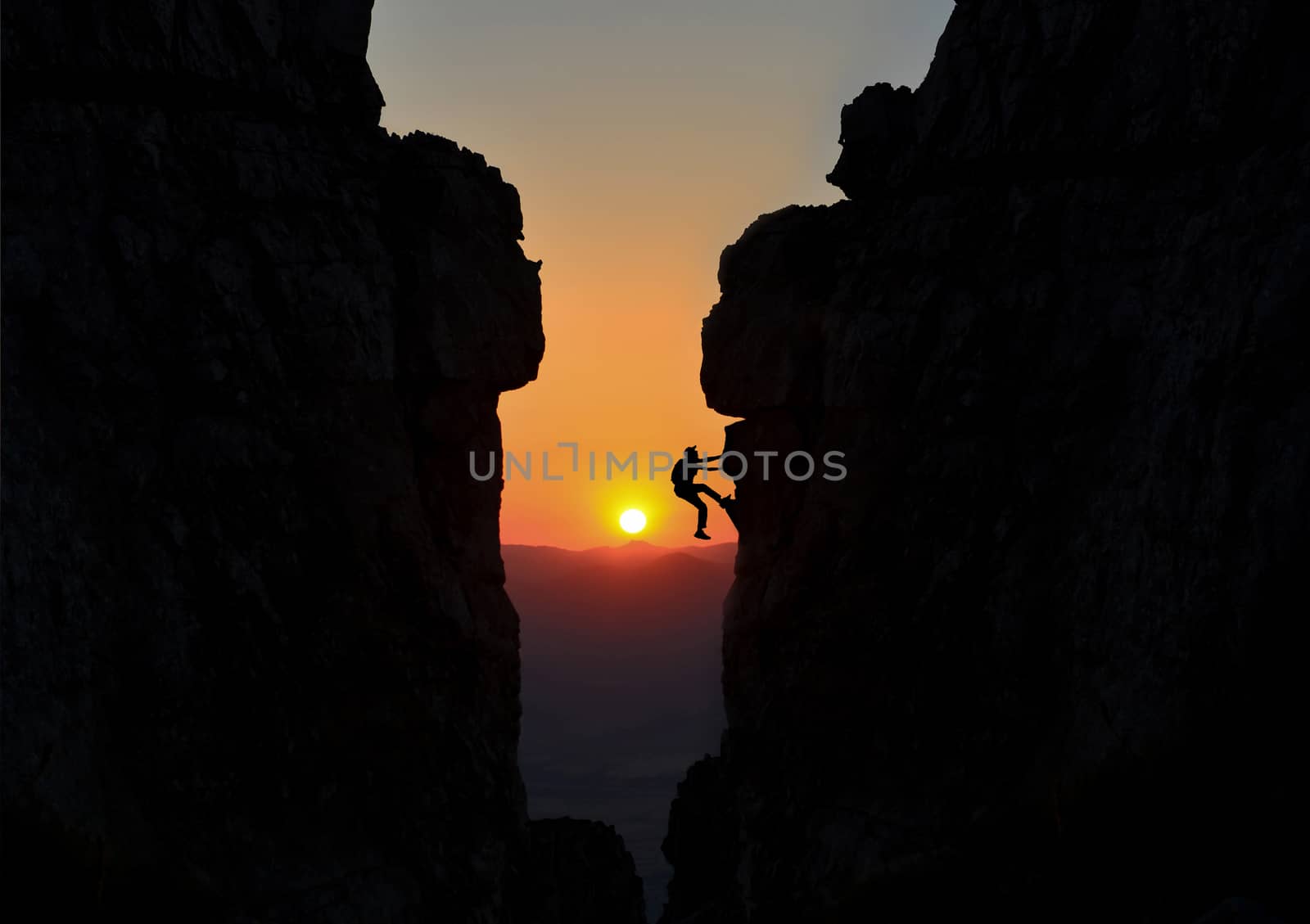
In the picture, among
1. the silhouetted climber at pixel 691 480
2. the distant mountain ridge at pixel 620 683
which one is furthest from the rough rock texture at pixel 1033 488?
the distant mountain ridge at pixel 620 683

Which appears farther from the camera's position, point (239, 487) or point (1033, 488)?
point (1033, 488)

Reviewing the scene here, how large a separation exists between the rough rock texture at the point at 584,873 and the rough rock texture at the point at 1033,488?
108 inches

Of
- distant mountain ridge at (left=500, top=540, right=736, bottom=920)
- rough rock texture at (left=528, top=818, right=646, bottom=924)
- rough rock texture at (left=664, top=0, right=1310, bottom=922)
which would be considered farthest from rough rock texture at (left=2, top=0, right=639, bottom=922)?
distant mountain ridge at (left=500, top=540, right=736, bottom=920)

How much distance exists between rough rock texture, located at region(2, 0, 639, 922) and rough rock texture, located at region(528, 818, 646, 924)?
11.3 ft

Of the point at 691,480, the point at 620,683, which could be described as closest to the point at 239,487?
the point at 691,480

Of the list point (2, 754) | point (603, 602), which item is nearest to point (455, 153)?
point (2, 754)

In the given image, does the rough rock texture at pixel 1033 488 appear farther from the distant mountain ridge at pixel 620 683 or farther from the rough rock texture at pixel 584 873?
the distant mountain ridge at pixel 620 683

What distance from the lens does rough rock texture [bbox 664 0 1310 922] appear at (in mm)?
19109

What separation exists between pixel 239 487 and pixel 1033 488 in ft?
54.6

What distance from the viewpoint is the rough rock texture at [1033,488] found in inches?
752

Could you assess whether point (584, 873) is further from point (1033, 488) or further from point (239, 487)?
point (1033, 488)

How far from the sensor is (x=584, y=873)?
30.1m

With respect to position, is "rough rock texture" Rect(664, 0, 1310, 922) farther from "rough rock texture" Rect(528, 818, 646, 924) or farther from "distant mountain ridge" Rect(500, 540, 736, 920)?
"distant mountain ridge" Rect(500, 540, 736, 920)

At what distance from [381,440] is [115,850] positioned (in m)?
9.40
